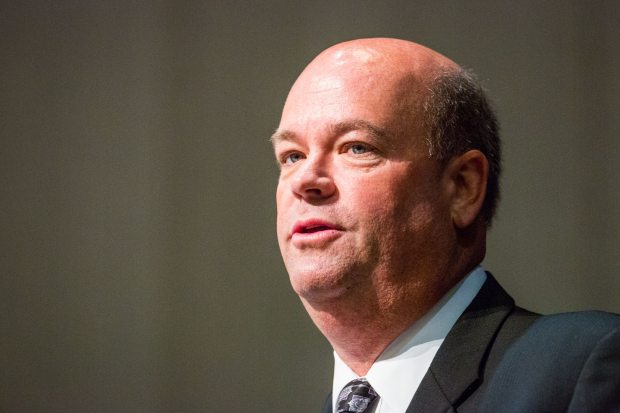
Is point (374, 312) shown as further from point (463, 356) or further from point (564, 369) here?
point (564, 369)

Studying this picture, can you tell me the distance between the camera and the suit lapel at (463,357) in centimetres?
151

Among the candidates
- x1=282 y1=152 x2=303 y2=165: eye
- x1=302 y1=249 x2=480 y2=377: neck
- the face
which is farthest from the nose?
x1=302 y1=249 x2=480 y2=377: neck

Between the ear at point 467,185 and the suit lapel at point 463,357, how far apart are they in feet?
0.53

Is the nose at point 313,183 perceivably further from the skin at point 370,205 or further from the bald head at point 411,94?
the bald head at point 411,94

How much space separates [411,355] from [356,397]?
141 millimetres

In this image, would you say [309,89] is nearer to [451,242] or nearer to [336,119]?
[336,119]

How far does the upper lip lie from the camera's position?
162cm

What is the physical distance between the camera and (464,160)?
5.72ft

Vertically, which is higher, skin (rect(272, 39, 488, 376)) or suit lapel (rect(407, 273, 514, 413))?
skin (rect(272, 39, 488, 376))

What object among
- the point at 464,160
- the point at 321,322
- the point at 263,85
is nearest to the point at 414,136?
the point at 464,160

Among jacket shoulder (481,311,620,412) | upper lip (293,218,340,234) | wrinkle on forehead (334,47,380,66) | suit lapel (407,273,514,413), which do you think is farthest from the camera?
wrinkle on forehead (334,47,380,66)

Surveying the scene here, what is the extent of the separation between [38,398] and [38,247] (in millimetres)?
519

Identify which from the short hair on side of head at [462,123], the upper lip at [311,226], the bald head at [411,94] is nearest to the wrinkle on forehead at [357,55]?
the bald head at [411,94]

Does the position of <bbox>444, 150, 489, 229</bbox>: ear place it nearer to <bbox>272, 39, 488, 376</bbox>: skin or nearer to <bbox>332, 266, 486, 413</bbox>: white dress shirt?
<bbox>272, 39, 488, 376</bbox>: skin
